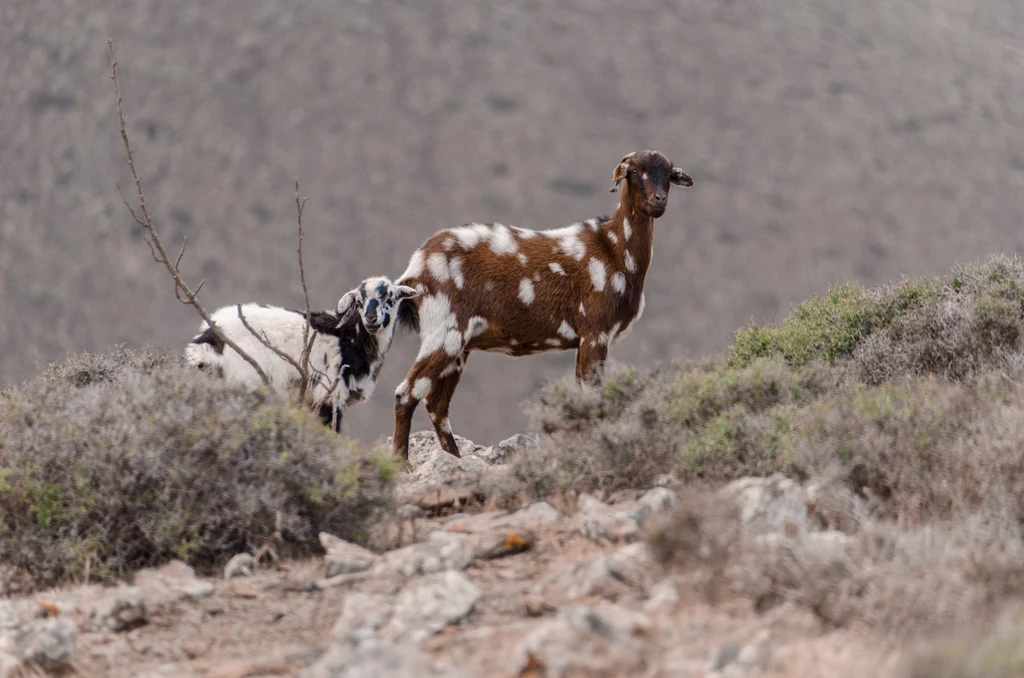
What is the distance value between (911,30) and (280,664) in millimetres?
42811

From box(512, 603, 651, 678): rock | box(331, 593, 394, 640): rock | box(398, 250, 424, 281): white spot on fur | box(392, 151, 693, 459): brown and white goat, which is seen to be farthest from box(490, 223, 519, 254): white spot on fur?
Result: box(512, 603, 651, 678): rock

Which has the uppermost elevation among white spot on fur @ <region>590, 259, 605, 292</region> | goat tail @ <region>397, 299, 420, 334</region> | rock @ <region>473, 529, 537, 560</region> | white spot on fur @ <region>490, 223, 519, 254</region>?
white spot on fur @ <region>490, 223, 519, 254</region>

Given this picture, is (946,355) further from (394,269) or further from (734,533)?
(394,269)

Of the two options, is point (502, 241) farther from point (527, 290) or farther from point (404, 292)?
point (404, 292)

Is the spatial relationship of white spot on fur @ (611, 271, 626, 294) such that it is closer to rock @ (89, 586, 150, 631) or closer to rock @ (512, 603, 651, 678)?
A: rock @ (89, 586, 150, 631)

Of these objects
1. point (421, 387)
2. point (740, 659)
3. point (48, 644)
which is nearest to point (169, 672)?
point (48, 644)

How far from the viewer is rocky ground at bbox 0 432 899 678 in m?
3.64

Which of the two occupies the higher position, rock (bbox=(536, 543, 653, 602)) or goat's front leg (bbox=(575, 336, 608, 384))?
goat's front leg (bbox=(575, 336, 608, 384))

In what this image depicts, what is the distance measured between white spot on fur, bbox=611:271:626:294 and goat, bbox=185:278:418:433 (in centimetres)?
151

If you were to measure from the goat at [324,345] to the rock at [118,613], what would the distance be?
312cm

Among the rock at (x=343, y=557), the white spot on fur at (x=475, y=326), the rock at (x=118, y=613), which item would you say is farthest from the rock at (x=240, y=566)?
the white spot on fur at (x=475, y=326)

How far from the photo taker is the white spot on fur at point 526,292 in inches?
329

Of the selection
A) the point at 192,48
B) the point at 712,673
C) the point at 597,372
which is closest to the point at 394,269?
the point at 192,48

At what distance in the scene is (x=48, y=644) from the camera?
14.0 ft
